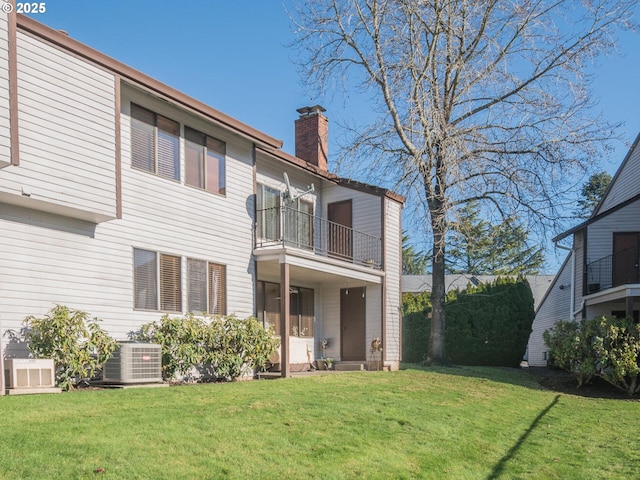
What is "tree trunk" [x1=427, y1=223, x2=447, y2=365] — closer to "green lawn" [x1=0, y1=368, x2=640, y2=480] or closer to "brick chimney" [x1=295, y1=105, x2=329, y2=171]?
"brick chimney" [x1=295, y1=105, x2=329, y2=171]

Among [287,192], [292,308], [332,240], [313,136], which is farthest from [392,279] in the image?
[313,136]

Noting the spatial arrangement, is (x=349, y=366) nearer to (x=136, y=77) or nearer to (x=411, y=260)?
(x=136, y=77)

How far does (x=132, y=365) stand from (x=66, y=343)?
1183 millimetres

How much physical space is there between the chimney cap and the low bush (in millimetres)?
9490

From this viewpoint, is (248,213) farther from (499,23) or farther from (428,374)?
(499,23)

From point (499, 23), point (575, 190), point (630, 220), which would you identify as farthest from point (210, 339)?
point (630, 220)

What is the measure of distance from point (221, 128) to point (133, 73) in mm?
2851

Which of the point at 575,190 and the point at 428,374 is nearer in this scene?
the point at 428,374

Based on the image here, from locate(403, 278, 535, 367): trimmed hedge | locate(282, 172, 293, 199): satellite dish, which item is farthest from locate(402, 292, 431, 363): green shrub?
locate(282, 172, 293, 199): satellite dish

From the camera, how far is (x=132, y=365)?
9.66 m

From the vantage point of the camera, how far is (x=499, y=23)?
17.7 meters

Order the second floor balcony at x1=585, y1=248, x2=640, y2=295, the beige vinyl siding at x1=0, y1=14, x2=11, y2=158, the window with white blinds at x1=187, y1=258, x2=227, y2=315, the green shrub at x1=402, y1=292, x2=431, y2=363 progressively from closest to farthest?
the beige vinyl siding at x1=0, y1=14, x2=11, y2=158 < the window with white blinds at x1=187, y1=258, x2=227, y2=315 < the second floor balcony at x1=585, y1=248, x2=640, y2=295 < the green shrub at x1=402, y1=292, x2=431, y2=363

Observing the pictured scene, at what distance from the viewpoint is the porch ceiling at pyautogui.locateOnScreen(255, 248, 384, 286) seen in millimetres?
13484

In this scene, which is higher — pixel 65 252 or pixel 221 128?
pixel 221 128
